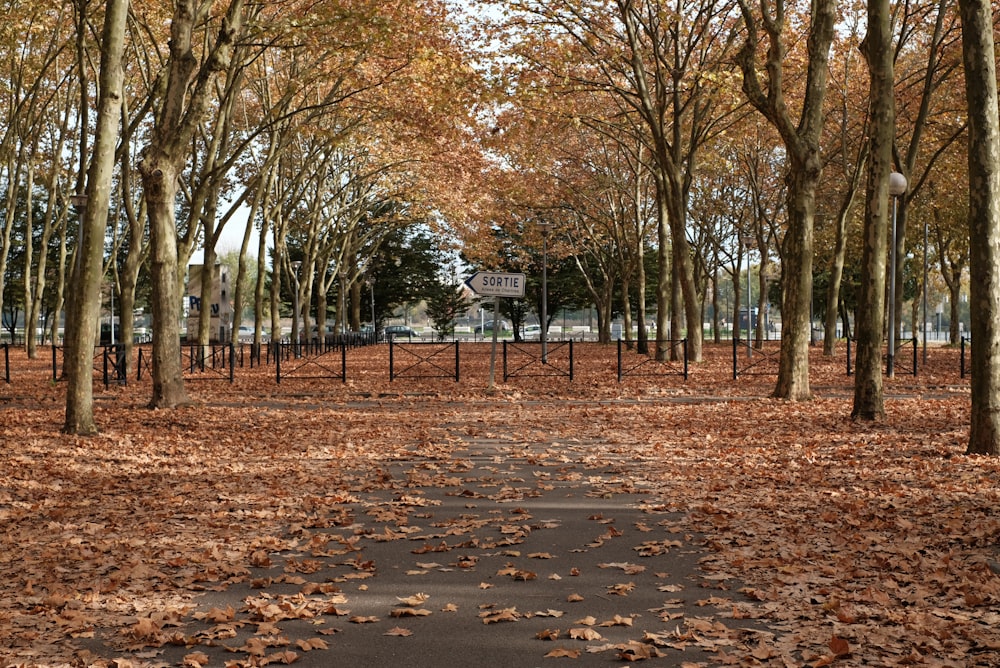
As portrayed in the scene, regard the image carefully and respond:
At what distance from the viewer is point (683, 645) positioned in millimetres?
4938

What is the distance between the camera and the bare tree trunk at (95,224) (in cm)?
1361

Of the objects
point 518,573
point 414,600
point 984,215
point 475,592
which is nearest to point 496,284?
point 984,215

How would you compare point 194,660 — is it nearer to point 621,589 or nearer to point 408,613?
point 408,613

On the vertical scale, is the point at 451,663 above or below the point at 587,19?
below

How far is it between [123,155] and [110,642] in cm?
2060

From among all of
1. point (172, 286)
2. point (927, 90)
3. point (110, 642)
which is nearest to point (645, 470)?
point (110, 642)

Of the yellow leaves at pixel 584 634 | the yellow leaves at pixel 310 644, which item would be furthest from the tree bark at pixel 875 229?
the yellow leaves at pixel 310 644

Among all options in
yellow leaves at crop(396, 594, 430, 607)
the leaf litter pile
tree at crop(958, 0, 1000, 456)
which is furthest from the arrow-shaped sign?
yellow leaves at crop(396, 594, 430, 607)

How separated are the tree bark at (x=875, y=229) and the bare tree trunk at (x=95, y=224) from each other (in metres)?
10.5

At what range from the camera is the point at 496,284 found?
820 inches

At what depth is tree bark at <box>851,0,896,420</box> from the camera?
Result: 14039mm

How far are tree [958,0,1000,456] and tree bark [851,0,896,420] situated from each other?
11.5ft

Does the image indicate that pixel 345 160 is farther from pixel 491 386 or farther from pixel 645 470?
pixel 645 470

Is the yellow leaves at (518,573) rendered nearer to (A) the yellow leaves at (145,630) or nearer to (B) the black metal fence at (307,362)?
(A) the yellow leaves at (145,630)
